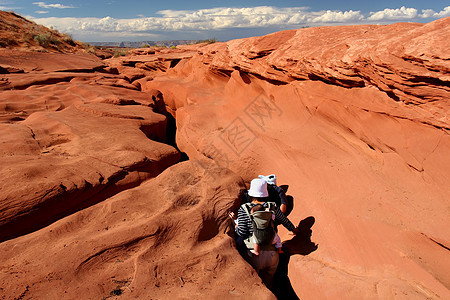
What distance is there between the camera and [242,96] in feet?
21.4

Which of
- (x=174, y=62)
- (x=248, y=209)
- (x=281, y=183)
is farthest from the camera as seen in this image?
A: (x=174, y=62)

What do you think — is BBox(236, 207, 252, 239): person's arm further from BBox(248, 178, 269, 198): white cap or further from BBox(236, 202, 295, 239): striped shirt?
BBox(248, 178, 269, 198): white cap

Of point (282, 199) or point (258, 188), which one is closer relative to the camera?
point (258, 188)

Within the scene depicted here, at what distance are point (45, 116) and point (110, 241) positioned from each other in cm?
347

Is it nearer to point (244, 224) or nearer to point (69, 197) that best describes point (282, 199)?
point (244, 224)

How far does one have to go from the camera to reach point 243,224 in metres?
2.96

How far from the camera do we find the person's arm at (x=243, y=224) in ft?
9.63

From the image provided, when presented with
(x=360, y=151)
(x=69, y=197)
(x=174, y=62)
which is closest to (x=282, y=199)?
(x=360, y=151)

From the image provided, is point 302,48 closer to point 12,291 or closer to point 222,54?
point 222,54

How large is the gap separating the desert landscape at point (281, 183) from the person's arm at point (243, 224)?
158mm

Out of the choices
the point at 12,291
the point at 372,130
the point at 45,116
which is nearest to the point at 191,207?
the point at 12,291

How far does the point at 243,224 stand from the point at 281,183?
4.57ft

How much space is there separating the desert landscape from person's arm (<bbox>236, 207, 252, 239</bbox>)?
16cm

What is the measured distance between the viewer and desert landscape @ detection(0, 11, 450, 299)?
2.37 metres
